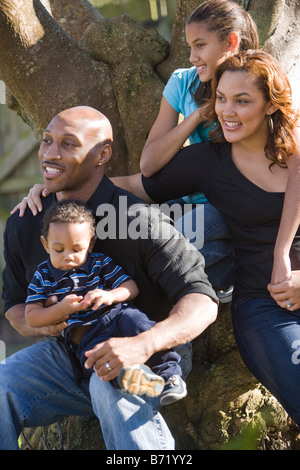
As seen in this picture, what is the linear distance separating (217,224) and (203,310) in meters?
0.55

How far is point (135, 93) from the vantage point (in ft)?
12.3

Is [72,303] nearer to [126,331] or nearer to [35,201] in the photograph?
[126,331]

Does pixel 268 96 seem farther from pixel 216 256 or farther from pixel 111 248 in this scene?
pixel 111 248

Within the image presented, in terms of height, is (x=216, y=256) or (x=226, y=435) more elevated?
(x=216, y=256)

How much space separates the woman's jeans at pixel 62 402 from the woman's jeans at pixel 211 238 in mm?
412

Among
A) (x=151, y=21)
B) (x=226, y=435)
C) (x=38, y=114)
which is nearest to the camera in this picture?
(x=226, y=435)

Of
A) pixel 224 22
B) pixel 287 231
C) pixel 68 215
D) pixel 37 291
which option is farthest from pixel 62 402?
pixel 224 22

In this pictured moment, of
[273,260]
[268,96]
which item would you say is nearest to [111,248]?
[273,260]

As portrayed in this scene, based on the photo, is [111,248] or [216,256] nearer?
[111,248]

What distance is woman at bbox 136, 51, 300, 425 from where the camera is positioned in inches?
112

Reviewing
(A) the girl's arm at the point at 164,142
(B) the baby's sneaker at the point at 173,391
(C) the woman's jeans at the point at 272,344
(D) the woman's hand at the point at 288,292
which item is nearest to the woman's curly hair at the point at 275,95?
(A) the girl's arm at the point at 164,142

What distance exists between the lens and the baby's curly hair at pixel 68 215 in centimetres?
269

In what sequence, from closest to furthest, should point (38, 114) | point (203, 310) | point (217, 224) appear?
point (203, 310) → point (217, 224) → point (38, 114)

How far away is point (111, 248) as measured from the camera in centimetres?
287
